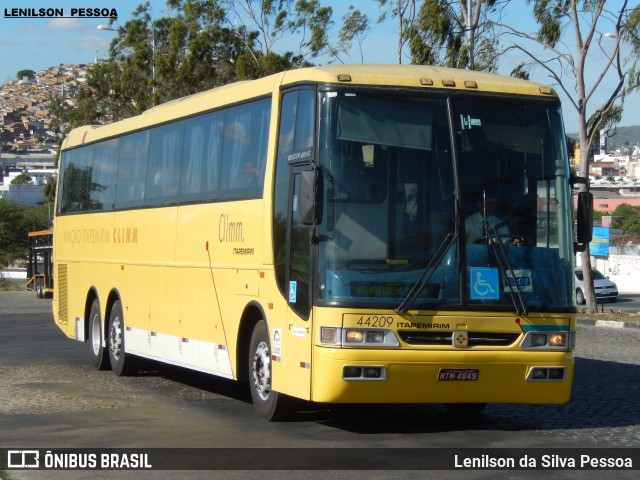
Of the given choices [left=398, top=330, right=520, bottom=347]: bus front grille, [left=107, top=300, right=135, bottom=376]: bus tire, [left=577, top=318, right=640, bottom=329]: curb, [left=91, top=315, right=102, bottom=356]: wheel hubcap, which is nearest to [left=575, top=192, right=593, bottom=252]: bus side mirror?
[left=398, top=330, right=520, bottom=347]: bus front grille

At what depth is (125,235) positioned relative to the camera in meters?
17.1

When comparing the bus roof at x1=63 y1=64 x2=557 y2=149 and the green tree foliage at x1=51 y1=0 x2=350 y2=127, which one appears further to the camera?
the green tree foliage at x1=51 y1=0 x2=350 y2=127

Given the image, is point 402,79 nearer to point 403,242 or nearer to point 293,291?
point 403,242

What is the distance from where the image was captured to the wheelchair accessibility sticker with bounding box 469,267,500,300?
10719 mm

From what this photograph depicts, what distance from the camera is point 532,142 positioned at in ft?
37.0

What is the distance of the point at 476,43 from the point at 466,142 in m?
22.2

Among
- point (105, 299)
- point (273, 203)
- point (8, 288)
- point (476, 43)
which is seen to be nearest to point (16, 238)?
point (8, 288)

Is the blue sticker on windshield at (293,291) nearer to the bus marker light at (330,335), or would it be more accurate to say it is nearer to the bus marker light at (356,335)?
the bus marker light at (330,335)

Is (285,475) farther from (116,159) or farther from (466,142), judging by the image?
(116,159)

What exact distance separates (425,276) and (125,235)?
296 inches

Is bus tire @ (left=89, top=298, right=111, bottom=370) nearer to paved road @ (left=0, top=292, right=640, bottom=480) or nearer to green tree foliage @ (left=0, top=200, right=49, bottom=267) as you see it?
paved road @ (left=0, top=292, right=640, bottom=480)

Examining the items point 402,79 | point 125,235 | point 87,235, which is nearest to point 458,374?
point 402,79

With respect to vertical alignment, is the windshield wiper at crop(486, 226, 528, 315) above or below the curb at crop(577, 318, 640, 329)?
above

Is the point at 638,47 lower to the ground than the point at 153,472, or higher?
higher
